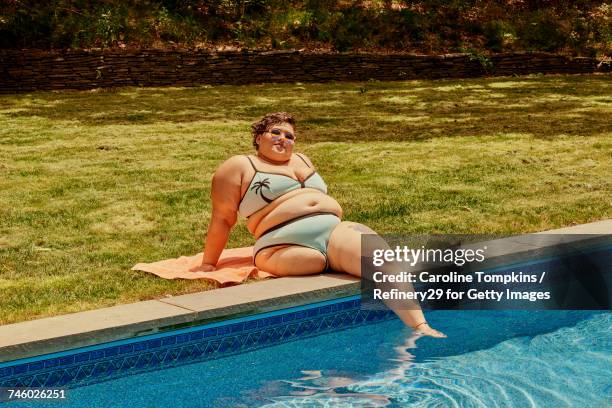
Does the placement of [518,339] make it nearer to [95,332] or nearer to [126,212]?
[95,332]

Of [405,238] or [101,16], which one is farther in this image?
[101,16]

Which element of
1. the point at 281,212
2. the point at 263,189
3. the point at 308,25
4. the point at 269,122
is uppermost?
the point at 308,25

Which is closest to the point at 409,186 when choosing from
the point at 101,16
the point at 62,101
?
the point at 62,101

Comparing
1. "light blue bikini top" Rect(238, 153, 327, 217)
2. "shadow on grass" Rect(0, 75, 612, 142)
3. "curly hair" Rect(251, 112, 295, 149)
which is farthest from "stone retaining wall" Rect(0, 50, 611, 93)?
"light blue bikini top" Rect(238, 153, 327, 217)

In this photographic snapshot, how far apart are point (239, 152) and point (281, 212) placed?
5987mm

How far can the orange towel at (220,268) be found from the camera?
20.4 feet

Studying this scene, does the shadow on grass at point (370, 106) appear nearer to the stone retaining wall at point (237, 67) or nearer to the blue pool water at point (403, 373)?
the stone retaining wall at point (237, 67)

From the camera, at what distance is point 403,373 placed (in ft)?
17.4

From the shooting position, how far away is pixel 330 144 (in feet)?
41.3

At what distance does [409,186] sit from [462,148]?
2349 millimetres

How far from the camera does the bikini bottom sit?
6211 mm

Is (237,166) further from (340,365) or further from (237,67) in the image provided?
(237,67)

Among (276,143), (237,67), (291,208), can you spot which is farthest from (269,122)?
(237,67)

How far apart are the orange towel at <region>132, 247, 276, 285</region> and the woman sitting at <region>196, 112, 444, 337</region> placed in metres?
0.12
